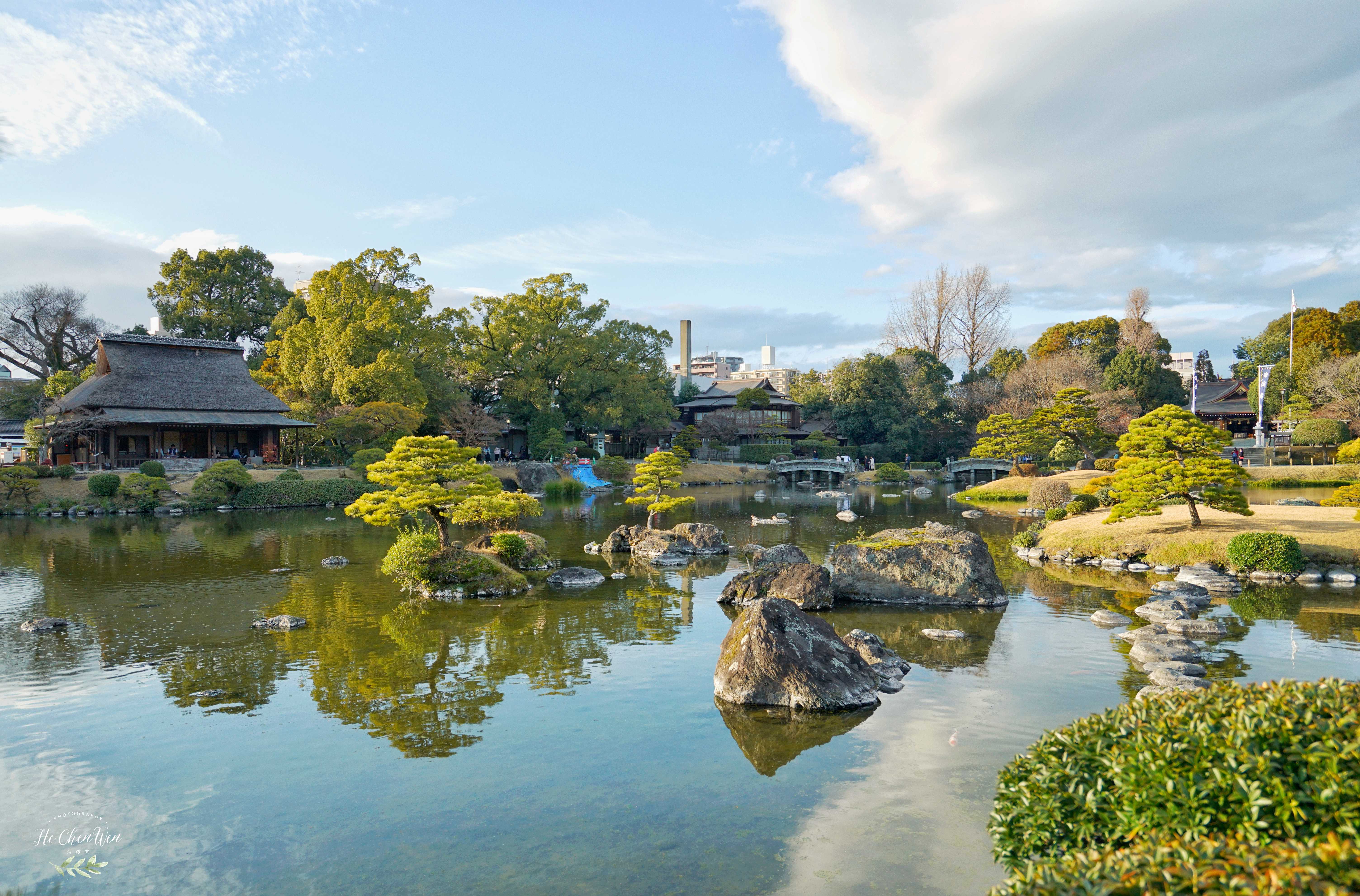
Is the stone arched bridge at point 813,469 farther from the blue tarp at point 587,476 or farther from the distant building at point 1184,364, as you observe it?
the distant building at point 1184,364

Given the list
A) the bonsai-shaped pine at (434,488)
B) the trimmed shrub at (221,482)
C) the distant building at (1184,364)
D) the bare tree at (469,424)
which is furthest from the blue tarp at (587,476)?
the distant building at (1184,364)

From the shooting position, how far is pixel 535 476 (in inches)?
1858

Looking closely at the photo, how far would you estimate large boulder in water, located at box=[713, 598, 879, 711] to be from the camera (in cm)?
1015

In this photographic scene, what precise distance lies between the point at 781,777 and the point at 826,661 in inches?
107

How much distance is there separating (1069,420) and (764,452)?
81.7ft

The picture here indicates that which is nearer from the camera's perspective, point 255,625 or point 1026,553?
point 255,625

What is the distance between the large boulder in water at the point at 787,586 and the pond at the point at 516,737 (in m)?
0.62

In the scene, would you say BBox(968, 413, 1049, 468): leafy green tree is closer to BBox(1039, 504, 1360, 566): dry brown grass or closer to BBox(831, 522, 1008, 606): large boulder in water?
BBox(1039, 504, 1360, 566): dry brown grass

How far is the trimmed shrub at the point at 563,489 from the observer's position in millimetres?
45000

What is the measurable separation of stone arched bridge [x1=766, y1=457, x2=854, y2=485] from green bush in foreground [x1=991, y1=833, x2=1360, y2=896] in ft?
164

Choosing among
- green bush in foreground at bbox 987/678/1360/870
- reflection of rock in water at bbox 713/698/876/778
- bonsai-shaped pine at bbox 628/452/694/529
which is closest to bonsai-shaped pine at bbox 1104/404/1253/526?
bonsai-shaped pine at bbox 628/452/694/529

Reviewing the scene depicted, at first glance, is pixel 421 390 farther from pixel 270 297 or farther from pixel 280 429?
pixel 270 297

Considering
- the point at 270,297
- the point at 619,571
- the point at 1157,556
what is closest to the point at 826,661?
the point at 619,571

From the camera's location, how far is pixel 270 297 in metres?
61.3
